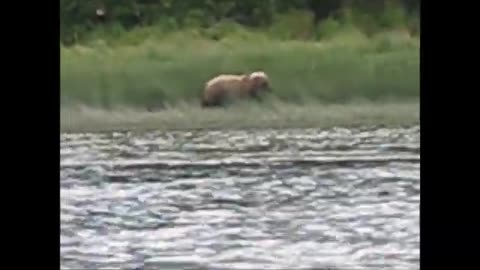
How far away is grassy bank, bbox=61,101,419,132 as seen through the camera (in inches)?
43.9

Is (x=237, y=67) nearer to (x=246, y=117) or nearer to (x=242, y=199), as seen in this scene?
(x=246, y=117)

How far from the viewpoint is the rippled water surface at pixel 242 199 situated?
1.06 meters

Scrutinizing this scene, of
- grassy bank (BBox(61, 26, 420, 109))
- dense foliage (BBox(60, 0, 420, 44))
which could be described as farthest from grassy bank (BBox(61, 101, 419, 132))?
dense foliage (BBox(60, 0, 420, 44))

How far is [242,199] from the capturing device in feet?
3.54

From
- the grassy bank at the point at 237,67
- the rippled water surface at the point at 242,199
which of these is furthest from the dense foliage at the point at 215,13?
the rippled water surface at the point at 242,199

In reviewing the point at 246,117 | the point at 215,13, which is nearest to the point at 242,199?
the point at 246,117

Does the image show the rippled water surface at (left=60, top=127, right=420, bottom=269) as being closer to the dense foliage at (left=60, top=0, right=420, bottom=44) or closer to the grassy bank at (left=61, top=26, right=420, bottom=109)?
the grassy bank at (left=61, top=26, right=420, bottom=109)

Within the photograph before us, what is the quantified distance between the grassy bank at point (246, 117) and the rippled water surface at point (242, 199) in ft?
0.04

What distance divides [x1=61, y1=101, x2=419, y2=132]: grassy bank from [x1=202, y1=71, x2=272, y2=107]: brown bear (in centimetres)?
2

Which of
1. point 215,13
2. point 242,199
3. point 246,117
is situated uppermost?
point 215,13

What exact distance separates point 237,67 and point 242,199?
0.20 m
